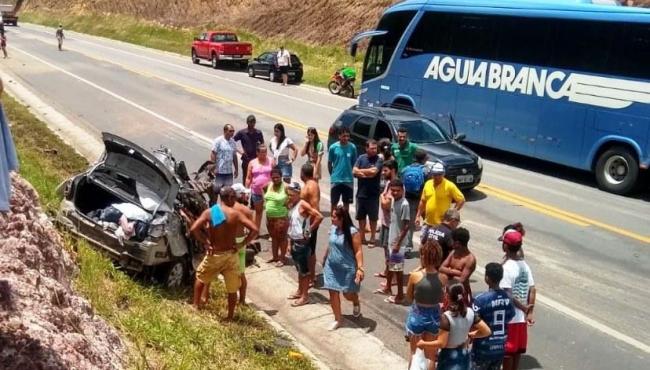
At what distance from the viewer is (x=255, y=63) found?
3612 cm

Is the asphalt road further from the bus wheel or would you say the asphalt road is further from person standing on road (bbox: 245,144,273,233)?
person standing on road (bbox: 245,144,273,233)

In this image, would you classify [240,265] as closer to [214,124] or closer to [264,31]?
[214,124]

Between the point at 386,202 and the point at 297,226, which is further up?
the point at 386,202

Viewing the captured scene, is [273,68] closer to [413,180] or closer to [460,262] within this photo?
[413,180]

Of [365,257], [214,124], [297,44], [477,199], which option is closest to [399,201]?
[365,257]

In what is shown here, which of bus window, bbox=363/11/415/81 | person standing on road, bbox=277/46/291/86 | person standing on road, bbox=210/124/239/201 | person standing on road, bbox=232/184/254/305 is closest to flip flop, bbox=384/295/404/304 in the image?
person standing on road, bbox=232/184/254/305

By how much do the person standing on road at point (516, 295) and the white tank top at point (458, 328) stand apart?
0.75m

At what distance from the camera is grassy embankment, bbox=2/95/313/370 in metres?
6.75

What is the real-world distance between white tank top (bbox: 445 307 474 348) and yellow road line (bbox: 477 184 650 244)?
715 centimetres

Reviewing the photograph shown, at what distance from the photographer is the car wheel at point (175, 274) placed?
9.18 m

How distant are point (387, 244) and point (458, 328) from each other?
13.2 ft

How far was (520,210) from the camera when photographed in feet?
44.5

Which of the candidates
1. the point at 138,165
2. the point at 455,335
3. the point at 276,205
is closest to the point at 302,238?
the point at 276,205

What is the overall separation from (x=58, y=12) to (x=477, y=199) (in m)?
75.7
